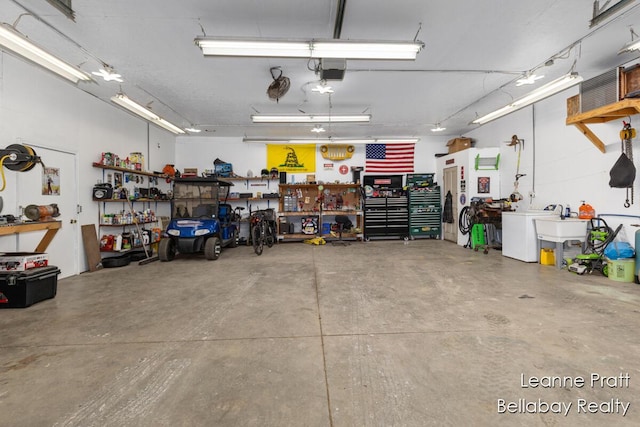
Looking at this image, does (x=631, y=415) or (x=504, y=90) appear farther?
(x=504, y=90)

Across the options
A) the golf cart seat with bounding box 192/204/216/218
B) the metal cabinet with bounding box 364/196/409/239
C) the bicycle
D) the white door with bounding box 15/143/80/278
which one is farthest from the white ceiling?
the metal cabinet with bounding box 364/196/409/239

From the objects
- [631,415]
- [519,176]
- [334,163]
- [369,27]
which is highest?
[369,27]

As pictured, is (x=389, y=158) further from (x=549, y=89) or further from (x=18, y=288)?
(x=18, y=288)

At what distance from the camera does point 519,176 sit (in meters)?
6.59

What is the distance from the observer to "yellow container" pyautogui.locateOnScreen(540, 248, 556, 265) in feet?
17.1

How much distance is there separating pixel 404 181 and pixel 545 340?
23.6 ft

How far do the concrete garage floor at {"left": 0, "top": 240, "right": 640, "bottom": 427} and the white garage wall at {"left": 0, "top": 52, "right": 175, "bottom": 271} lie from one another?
1.78 m

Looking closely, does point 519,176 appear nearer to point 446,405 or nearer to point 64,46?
point 446,405

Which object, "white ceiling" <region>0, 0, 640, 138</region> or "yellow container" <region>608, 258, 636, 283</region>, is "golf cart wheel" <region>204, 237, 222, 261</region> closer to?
"white ceiling" <region>0, 0, 640, 138</region>

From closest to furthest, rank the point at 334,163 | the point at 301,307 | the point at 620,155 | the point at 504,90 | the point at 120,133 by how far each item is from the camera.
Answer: the point at 301,307
the point at 620,155
the point at 504,90
the point at 120,133
the point at 334,163

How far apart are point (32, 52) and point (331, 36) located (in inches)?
134

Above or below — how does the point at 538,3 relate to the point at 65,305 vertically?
above

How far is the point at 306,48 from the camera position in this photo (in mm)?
3027

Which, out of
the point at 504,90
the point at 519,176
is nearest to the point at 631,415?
the point at 504,90
